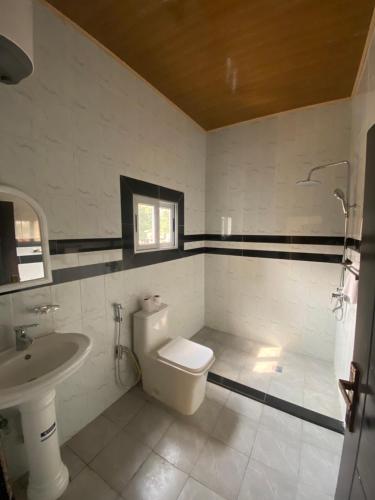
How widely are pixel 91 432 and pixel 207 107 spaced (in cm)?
299

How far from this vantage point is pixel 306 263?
2.26m

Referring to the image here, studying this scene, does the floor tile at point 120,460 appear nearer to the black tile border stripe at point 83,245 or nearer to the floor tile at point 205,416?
the floor tile at point 205,416

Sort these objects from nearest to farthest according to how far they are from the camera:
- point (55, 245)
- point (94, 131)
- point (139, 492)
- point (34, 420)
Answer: point (34, 420)
point (139, 492)
point (55, 245)
point (94, 131)

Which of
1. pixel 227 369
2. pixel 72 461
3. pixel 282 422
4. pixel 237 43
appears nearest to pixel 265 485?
pixel 282 422

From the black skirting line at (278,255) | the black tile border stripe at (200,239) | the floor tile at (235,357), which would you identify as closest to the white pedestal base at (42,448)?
the black tile border stripe at (200,239)

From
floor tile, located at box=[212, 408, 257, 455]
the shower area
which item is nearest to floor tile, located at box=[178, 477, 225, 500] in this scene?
floor tile, located at box=[212, 408, 257, 455]

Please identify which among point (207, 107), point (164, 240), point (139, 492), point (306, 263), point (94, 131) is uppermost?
point (207, 107)

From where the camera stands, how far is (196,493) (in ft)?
3.84

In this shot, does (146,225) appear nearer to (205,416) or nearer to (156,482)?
(205,416)

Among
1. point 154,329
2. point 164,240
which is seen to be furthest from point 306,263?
point 154,329

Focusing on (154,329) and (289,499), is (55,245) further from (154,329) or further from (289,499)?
(289,499)

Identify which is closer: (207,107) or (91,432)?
(91,432)

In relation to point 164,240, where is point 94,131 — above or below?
above

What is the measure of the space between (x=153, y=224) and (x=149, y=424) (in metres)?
1.63
